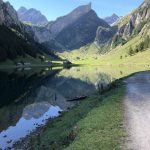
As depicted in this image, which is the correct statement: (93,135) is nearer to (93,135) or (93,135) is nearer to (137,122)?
(93,135)

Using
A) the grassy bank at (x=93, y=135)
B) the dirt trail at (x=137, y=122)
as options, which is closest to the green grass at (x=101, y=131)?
the grassy bank at (x=93, y=135)

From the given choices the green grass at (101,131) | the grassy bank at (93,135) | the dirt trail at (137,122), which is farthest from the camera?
the grassy bank at (93,135)

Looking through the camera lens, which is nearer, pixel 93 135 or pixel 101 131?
pixel 93 135

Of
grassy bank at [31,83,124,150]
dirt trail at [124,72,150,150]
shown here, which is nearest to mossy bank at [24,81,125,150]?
grassy bank at [31,83,124,150]

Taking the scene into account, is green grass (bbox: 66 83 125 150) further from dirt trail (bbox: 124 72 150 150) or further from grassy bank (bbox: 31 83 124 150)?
dirt trail (bbox: 124 72 150 150)

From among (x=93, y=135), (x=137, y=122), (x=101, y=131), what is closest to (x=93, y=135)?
(x=93, y=135)

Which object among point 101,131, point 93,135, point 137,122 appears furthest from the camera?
point 137,122

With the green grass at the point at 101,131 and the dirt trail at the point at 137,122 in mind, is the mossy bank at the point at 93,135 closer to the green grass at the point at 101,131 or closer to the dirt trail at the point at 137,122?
the green grass at the point at 101,131

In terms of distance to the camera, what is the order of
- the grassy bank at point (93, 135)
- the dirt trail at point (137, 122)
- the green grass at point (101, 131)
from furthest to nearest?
the grassy bank at point (93, 135)
the green grass at point (101, 131)
the dirt trail at point (137, 122)

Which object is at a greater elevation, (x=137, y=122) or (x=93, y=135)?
(x=137, y=122)

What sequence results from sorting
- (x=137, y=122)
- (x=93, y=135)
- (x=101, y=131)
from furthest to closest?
(x=137, y=122) → (x=101, y=131) → (x=93, y=135)

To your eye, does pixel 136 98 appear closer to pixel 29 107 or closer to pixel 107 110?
pixel 107 110

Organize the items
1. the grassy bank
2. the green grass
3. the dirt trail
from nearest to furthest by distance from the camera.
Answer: the dirt trail → the green grass → the grassy bank

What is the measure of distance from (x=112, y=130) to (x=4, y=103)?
1705 inches
